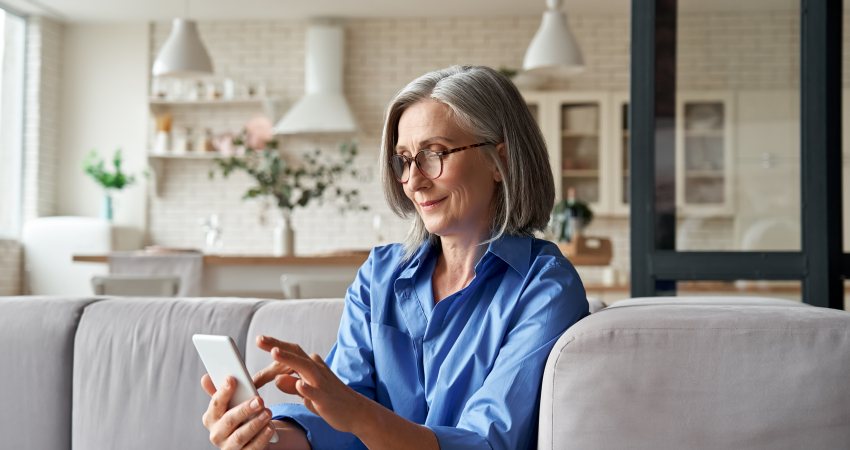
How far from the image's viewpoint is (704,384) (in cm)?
135

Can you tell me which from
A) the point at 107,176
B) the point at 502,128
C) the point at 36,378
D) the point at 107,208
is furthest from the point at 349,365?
the point at 107,208

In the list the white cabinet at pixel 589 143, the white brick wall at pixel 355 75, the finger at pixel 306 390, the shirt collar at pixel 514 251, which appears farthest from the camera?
the white brick wall at pixel 355 75

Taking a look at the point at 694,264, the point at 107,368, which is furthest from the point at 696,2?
the point at 107,368

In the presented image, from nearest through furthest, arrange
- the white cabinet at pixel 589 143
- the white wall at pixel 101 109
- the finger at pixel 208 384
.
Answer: the finger at pixel 208 384 < the white cabinet at pixel 589 143 < the white wall at pixel 101 109

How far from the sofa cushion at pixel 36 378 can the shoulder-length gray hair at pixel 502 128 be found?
90 cm

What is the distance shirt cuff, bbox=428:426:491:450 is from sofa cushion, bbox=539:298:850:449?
0.09 metres

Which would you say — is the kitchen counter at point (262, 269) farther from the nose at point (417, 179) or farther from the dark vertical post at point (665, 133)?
the nose at point (417, 179)

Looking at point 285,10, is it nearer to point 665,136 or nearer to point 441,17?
point 441,17

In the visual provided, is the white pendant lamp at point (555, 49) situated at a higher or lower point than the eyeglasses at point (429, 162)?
higher

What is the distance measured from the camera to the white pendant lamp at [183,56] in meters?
6.23

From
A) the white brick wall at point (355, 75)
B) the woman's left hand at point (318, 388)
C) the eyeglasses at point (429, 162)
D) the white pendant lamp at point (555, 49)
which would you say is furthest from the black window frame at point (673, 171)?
the white brick wall at point (355, 75)

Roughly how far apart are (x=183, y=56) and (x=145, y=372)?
4.41m

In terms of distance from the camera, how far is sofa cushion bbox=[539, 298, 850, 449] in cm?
134

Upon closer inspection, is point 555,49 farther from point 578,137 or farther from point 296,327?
point 296,327
